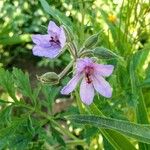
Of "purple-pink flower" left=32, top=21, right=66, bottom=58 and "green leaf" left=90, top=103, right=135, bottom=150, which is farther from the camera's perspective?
"green leaf" left=90, top=103, right=135, bottom=150

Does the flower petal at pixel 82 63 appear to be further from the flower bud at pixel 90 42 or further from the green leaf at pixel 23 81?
the green leaf at pixel 23 81

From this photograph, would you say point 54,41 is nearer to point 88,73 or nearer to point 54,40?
point 54,40

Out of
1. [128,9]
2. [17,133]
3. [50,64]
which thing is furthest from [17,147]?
[50,64]

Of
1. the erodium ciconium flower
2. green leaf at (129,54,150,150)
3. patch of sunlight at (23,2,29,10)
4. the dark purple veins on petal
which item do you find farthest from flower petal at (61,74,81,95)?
patch of sunlight at (23,2,29,10)

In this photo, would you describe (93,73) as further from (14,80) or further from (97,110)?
(14,80)

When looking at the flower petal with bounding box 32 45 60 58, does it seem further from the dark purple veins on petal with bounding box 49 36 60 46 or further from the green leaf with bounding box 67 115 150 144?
the green leaf with bounding box 67 115 150 144
